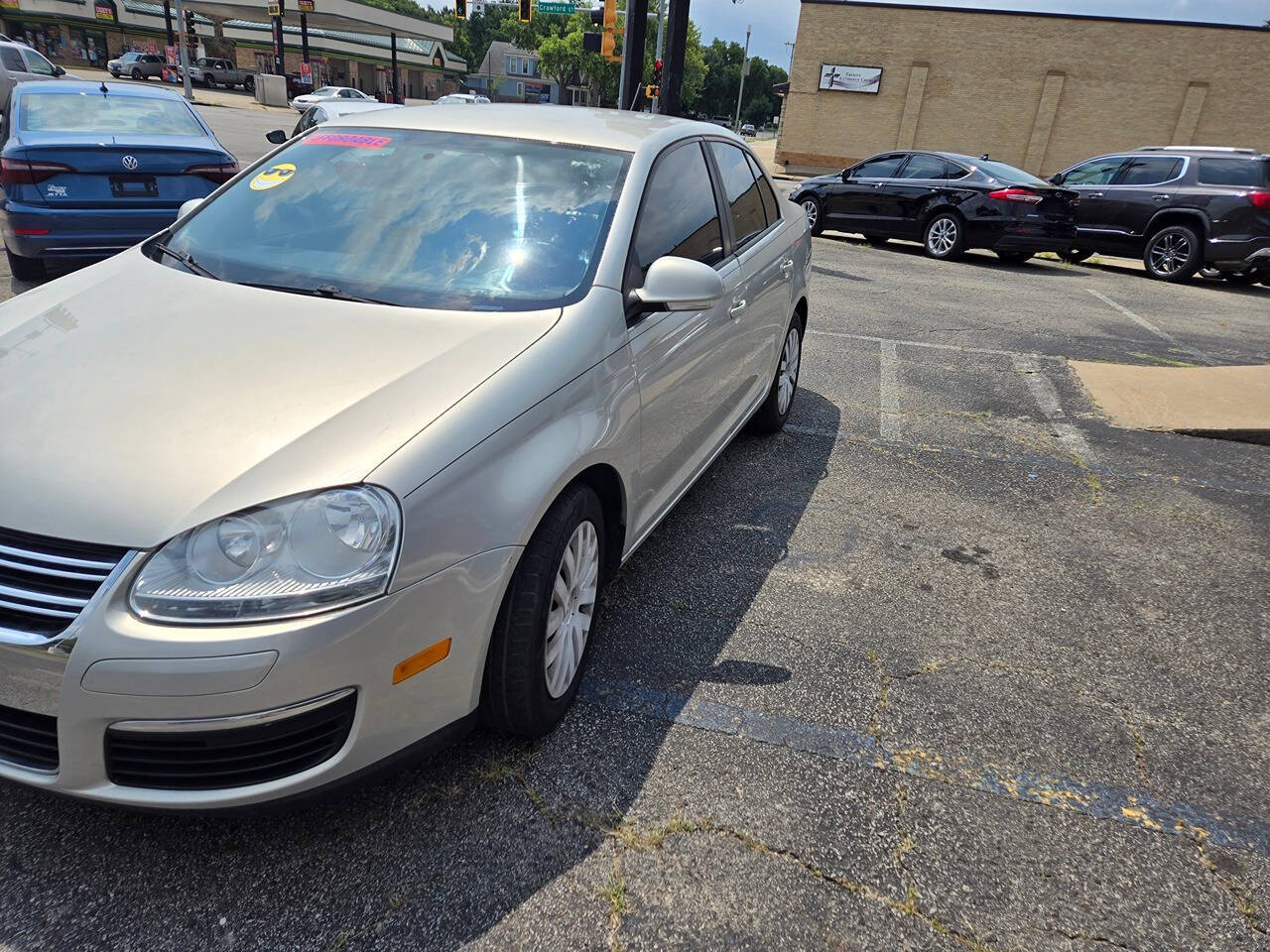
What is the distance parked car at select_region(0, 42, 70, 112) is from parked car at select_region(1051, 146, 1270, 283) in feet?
65.0

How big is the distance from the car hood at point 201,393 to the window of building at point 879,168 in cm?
1276

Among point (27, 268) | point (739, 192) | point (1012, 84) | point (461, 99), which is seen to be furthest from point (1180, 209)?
point (461, 99)

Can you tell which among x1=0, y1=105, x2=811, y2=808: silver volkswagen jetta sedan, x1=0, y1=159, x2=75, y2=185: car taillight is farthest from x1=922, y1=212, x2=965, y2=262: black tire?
x1=0, y1=159, x2=75, y2=185: car taillight

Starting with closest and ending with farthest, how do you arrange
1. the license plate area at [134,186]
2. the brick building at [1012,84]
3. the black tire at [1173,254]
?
the license plate area at [134,186], the black tire at [1173,254], the brick building at [1012,84]

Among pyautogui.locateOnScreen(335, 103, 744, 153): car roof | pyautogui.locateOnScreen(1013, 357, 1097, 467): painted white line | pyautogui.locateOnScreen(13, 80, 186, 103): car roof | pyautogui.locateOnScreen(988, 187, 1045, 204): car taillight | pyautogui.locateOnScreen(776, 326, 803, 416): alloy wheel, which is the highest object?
pyautogui.locateOnScreen(335, 103, 744, 153): car roof

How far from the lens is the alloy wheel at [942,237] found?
13195mm

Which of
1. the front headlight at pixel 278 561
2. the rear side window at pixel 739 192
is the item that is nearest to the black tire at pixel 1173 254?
the rear side window at pixel 739 192

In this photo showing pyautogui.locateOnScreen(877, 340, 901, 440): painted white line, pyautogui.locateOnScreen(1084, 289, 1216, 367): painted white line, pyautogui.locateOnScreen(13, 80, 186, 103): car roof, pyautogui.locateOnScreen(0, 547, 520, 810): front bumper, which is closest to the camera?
pyautogui.locateOnScreen(0, 547, 520, 810): front bumper

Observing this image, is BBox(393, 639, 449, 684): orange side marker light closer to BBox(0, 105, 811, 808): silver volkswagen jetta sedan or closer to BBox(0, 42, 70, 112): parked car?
BBox(0, 105, 811, 808): silver volkswagen jetta sedan

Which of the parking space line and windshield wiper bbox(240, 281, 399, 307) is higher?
windshield wiper bbox(240, 281, 399, 307)

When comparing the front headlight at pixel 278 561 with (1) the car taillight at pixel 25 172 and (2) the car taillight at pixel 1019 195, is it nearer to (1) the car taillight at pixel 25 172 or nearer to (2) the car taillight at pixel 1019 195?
(1) the car taillight at pixel 25 172

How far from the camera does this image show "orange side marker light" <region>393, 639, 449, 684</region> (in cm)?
200

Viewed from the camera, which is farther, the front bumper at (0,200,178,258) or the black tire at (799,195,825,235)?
the black tire at (799,195,825,235)

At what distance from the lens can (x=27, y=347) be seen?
96.0 inches
